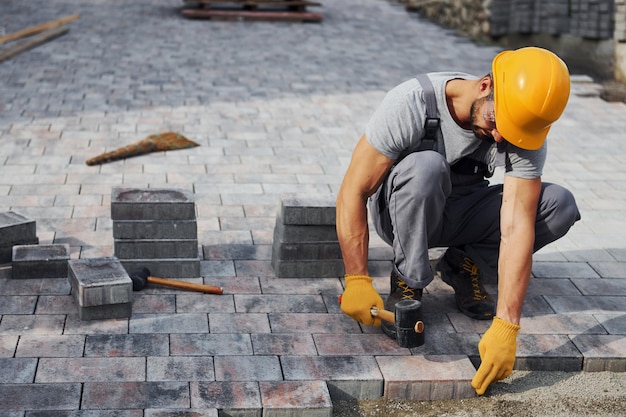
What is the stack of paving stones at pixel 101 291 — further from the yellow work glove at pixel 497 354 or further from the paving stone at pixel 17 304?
the yellow work glove at pixel 497 354

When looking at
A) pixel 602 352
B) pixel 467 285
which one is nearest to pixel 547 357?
pixel 602 352

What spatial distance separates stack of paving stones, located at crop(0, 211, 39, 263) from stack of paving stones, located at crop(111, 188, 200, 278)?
479 mm

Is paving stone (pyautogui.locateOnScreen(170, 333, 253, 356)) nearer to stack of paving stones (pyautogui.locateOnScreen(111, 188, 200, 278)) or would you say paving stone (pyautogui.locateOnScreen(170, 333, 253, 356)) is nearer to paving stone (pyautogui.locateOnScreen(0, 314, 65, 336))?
paving stone (pyautogui.locateOnScreen(0, 314, 65, 336))

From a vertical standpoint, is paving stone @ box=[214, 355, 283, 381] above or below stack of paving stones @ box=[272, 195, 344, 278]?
below

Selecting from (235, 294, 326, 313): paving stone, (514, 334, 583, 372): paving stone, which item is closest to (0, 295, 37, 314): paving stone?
(235, 294, 326, 313): paving stone

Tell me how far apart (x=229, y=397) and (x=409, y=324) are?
79 centimetres

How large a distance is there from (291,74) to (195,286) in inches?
233

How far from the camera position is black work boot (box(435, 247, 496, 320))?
13.6 ft

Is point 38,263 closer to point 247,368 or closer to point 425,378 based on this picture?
point 247,368

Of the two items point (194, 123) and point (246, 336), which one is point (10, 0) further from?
point (246, 336)

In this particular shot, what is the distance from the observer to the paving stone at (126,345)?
11.9 ft

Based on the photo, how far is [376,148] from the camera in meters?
3.82

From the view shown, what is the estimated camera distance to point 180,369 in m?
3.53

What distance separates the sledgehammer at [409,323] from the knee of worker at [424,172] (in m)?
0.48
